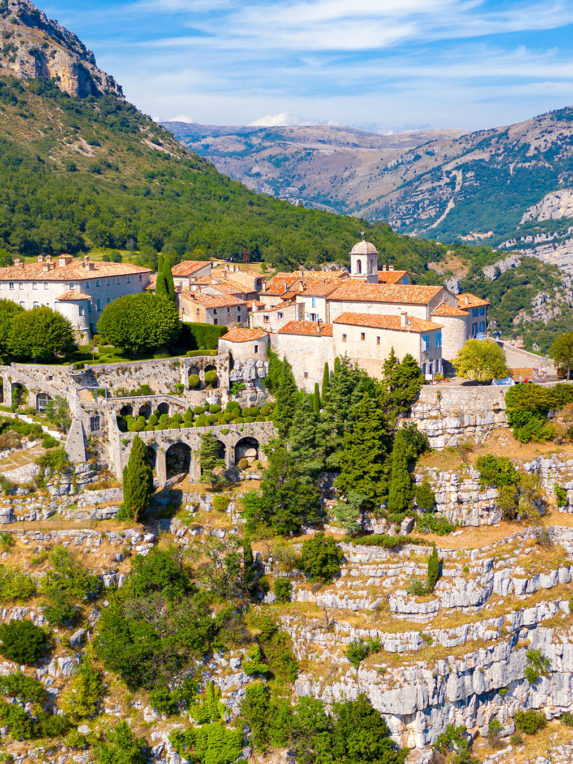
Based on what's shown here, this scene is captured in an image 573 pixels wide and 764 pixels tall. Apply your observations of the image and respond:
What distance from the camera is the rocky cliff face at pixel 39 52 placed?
162125mm

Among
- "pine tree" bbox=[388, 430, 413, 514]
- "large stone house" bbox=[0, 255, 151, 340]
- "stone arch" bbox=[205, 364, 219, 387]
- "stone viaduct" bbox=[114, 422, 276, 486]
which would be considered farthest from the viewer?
"large stone house" bbox=[0, 255, 151, 340]

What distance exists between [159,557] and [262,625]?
25.1 ft

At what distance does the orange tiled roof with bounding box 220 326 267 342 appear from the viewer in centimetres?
6194

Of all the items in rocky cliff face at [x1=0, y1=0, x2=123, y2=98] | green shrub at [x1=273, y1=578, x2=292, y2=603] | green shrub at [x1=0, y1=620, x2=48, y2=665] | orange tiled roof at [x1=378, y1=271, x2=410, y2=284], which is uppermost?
rocky cliff face at [x1=0, y1=0, x2=123, y2=98]

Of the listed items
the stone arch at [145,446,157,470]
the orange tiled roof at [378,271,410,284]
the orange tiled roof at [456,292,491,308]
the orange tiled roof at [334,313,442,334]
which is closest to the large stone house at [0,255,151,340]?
the stone arch at [145,446,157,470]

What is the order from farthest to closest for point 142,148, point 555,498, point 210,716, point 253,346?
1. point 142,148
2. point 253,346
3. point 555,498
4. point 210,716

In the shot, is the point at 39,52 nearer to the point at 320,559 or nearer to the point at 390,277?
the point at 390,277

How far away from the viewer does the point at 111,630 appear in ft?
150

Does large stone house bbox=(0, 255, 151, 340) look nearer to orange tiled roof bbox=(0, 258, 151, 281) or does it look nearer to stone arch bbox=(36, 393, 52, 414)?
orange tiled roof bbox=(0, 258, 151, 281)

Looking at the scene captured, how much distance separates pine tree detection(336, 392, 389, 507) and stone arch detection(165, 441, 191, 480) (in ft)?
37.5

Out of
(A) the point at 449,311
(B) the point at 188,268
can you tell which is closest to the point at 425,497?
(A) the point at 449,311

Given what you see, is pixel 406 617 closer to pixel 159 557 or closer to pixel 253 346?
pixel 159 557

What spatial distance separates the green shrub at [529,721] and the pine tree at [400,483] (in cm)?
1422

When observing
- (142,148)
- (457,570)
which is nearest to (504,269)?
(142,148)
